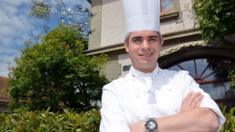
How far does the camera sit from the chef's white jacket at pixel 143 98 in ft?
6.55

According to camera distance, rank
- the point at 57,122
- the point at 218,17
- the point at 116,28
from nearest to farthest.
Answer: the point at 57,122 < the point at 218,17 < the point at 116,28

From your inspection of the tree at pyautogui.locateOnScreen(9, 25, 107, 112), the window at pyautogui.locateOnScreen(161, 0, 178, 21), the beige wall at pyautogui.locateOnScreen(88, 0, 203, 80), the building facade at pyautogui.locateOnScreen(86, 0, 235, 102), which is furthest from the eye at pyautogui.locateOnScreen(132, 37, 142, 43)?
the window at pyautogui.locateOnScreen(161, 0, 178, 21)

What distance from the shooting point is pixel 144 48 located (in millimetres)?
2047

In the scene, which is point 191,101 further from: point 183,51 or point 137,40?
point 183,51

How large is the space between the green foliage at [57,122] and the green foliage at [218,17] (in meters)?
3.41

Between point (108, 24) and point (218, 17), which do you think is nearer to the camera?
point (218, 17)

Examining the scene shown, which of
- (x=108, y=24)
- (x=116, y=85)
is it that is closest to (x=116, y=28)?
(x=108, y=24)

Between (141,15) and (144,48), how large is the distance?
0.26m

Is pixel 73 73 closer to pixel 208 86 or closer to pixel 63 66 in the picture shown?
pixel 63 66

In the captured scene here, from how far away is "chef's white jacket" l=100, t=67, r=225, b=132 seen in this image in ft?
6.55

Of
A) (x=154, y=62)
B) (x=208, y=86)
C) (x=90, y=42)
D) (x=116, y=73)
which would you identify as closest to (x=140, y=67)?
(x=154, y=62)

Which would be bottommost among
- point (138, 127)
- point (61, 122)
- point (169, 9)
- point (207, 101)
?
point (61, 122)

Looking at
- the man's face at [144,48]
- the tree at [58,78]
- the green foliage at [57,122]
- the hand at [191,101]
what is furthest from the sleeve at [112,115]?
the tree at [58,78]

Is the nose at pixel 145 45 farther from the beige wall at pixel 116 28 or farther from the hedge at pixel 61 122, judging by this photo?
the beige wall at pixel 116 28
